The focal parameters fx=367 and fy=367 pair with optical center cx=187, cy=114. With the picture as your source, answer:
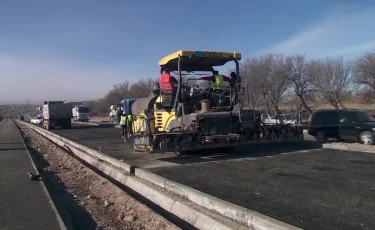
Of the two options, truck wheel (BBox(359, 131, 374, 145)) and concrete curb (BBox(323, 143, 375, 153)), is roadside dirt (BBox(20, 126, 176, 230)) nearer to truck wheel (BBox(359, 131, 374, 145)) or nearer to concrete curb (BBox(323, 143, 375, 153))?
concrete curb (BBox(323, 143, 375, 153))

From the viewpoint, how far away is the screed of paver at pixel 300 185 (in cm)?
558

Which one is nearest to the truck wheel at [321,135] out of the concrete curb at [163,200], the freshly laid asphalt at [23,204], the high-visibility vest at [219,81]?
the high-visibility vest at [219,81]

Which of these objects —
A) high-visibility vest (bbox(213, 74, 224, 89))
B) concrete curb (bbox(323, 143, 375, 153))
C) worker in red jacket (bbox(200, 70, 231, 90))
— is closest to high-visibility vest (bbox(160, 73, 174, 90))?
worker in red jacket (bbox(200, 70, 231, 90))

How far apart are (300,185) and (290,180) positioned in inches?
20.2

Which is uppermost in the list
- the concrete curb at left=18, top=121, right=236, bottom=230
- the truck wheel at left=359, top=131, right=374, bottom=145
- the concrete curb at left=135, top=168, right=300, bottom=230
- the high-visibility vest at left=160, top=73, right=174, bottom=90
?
the high-visibility vest at left=160, top=73, right=174, bottom=90

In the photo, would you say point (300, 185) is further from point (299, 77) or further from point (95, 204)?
point (299, 77)

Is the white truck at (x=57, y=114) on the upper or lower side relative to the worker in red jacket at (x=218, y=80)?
lower

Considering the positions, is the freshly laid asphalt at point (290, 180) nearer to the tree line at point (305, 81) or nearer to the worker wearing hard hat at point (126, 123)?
the worker wearing hard hat at point (126, 123)

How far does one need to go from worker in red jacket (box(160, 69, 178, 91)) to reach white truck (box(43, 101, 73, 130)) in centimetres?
3073

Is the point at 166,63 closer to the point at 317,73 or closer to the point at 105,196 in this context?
the point at 105,196

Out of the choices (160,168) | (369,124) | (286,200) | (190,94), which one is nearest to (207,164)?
(160,168)

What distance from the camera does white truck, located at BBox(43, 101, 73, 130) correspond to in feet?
130

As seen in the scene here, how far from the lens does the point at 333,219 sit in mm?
5410

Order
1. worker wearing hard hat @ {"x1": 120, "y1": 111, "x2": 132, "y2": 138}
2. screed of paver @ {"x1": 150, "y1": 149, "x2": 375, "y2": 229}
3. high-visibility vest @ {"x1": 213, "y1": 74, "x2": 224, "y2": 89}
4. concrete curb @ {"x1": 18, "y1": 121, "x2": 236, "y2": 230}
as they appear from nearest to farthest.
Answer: screed of paver @ {"x1": 150, "y1": 149, "x2": 375, "y2": 229} → concrete curb @ {"x1": 18, "y1": 121, "x2": 236, "y2": 230} → high-visibility vest @ {"x1": 213, "y1": 74, "x2": 224, "y2": 89} → worker wearing hard hat @ {"x1": 120, "y1": 111, "x2": 132, "y2": 138}
